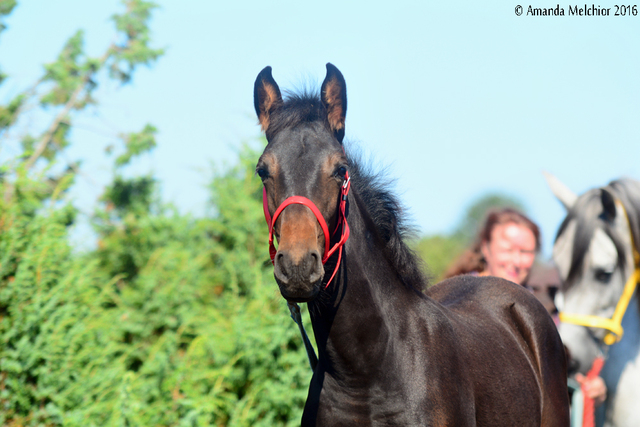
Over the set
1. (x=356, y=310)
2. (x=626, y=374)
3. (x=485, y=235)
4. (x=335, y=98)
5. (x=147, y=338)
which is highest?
(x=335, y=98)

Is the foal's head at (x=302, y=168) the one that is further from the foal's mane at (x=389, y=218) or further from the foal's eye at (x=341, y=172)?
the foal's mane at (x=389, y=218)

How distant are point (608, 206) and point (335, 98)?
90.2 inches

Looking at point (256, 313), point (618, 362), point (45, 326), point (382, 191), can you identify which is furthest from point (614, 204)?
point (45, 326)

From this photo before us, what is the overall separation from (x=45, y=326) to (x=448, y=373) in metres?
3.57

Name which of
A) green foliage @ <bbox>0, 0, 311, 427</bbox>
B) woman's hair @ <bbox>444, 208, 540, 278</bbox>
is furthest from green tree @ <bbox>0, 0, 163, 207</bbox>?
woman's hair @ <bbox>444, 208, 540, 278</bbox>

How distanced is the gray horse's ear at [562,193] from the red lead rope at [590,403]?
114cm

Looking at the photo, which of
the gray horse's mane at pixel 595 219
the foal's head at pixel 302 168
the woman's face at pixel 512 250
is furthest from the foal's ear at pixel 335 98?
the woman's face at pixel 512 250

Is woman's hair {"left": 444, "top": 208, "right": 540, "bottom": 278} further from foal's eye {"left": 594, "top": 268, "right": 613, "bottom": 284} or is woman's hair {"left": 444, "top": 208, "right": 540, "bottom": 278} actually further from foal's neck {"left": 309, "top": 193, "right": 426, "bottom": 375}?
foal's neck {"left": 309, "top": 193, "right": 426, "bottom": 375}

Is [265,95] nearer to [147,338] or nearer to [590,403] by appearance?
[590,403]

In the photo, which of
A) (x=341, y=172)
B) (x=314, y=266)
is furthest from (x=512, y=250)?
(x=314, y=266)

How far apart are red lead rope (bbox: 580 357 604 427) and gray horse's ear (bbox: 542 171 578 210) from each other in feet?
3.75

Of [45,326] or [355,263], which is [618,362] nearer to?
[355,263]

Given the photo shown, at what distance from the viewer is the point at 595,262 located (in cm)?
381

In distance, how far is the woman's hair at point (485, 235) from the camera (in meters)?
5.50
